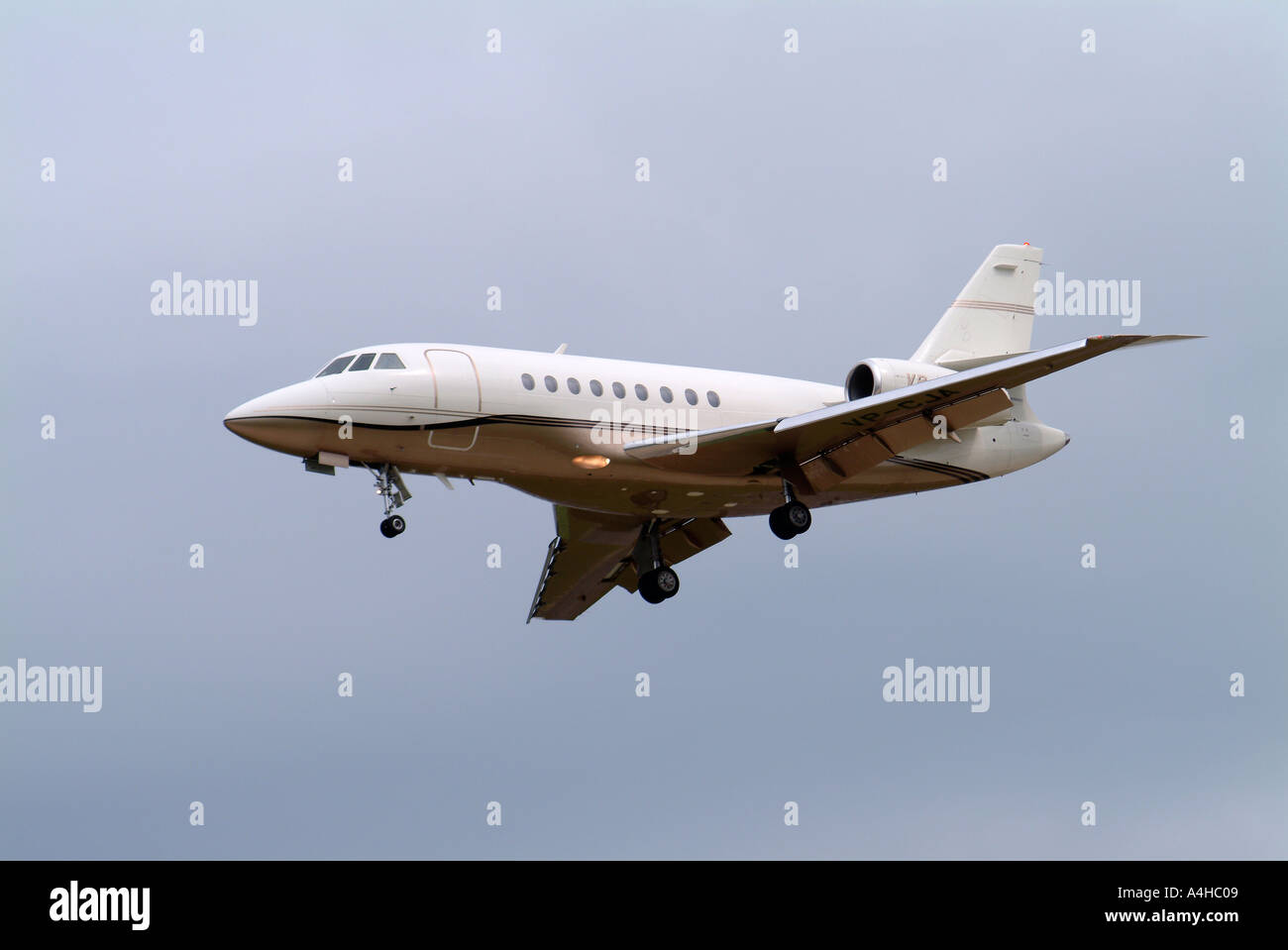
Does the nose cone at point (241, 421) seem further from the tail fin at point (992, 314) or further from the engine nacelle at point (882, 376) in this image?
the tail fin at point (992, 314)

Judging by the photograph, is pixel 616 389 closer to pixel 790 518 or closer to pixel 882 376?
pixel 790 518

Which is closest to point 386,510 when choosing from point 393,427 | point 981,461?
point 393,427

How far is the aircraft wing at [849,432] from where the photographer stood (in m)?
30.0

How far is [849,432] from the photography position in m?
31.4

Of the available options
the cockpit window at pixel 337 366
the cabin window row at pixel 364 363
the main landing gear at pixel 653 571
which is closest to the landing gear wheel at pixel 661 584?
the main landing gear at pixel 653 571

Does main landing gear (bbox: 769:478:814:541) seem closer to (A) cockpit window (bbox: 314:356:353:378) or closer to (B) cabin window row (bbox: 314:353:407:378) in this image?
(B) cabin window row (bbox: 314:353:407:378)

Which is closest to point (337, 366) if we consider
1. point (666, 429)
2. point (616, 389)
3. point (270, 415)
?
point (270, 415)

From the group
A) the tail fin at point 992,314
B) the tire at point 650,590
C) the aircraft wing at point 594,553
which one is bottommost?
the tire at point 650,590

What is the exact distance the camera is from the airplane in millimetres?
28969

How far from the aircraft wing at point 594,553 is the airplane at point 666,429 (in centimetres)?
4

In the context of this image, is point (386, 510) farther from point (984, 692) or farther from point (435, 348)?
point (984, 692)

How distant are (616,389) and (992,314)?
383 inches

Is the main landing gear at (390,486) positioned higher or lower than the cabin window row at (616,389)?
lower
